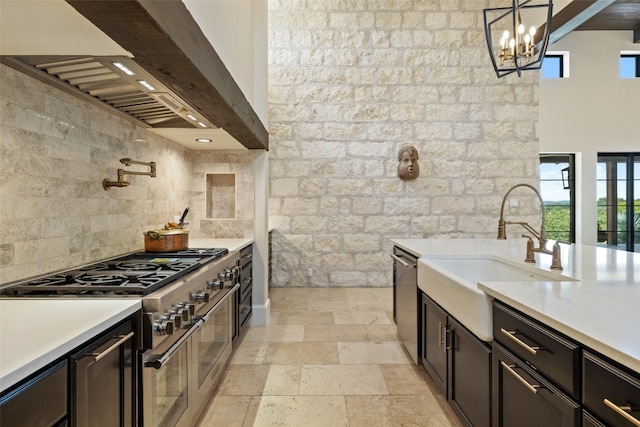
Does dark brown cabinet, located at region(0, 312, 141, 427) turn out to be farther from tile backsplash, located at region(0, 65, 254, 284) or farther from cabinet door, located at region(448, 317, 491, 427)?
cabinet door, located at region(448, 317, 491, 427)

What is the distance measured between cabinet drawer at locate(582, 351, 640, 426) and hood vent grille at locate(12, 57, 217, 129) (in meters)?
1.80

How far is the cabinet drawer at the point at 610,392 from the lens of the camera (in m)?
0.74

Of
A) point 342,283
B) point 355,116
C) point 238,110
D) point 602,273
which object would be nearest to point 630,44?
point 355,116

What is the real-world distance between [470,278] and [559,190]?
5.67 metres

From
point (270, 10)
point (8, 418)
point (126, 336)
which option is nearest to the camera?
point (8, 418)

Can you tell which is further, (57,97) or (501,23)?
(501,23)

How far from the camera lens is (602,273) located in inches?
60.6

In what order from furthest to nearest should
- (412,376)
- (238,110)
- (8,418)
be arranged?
(412,376) < (238,110) < (8,418)

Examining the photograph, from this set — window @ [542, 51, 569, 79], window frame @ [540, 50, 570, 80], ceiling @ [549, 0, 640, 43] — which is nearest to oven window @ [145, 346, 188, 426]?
ceiling @ [549, 0, 640, 43]

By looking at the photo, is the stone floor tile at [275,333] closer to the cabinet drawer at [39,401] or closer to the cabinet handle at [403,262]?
the cabinet handle at [403,262]

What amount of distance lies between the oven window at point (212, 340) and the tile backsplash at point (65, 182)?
0.76 metres

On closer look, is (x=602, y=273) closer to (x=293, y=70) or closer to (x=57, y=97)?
(x=57, y=97)

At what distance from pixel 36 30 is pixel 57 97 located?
0.60 metres

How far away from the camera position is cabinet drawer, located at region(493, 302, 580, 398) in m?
0.93
